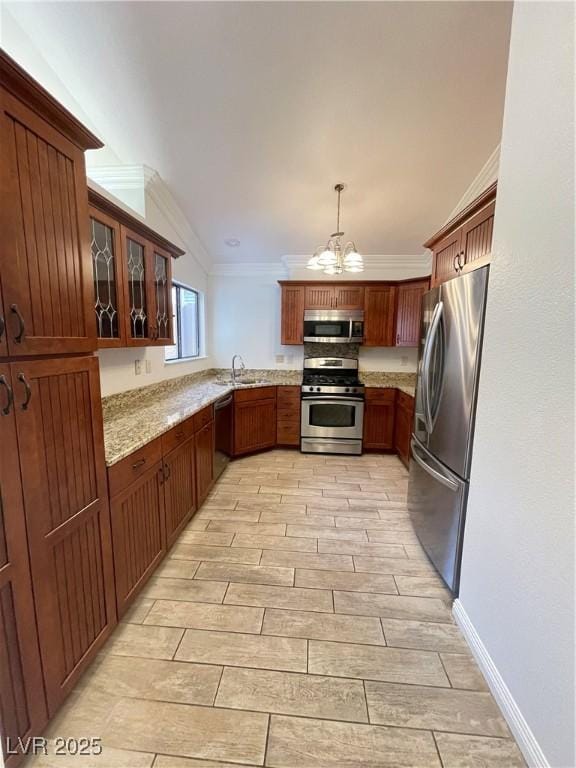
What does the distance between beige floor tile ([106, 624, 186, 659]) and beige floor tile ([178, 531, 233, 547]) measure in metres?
0.67

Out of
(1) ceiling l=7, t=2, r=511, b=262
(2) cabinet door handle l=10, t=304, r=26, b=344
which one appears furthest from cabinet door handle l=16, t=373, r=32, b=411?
(1) ceiling l=7, t=2, r=511, b=262

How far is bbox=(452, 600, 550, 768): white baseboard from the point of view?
1.09 meters

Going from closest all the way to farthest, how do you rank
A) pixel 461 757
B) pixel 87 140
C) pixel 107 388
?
pixel 461 757, pixel 87 140, pixel 107 388

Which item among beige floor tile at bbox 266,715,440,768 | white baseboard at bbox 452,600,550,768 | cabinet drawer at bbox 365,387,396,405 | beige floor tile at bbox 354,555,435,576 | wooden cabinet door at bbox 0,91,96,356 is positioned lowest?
beige floor tile at bbox 354,555,435,576

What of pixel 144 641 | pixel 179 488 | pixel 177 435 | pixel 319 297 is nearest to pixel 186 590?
pixel 144 641

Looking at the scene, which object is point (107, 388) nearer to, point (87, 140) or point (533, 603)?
point (87, 140)

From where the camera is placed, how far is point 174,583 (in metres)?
1.92

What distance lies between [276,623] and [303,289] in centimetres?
368

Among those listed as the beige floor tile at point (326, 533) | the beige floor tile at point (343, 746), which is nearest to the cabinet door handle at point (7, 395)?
→ the beige floor tile at point (343, 746)

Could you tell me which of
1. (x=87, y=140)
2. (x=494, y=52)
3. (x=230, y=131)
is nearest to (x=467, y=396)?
(x=87, y=140)

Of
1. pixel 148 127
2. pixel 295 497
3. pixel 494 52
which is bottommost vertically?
pixel 295 497

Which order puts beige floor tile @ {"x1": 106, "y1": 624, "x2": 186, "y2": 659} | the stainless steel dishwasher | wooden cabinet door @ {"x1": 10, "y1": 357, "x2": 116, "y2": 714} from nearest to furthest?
1. wooden cabinet door @ {"x1": 10, "y1": 357, "x2": 116, "y2": 714}
2. beige floor tile @ {"x1": 106, "y1": 624, "x2": 186, "y2": 659}
3. the stainless steel dishwasher

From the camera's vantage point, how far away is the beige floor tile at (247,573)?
1.95 metres

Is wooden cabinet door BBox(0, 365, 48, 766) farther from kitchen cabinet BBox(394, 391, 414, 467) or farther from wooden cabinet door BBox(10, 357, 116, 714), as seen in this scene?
kitchen cabinet BBox(394, 391, 414, 467)
